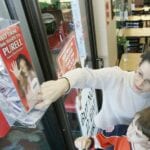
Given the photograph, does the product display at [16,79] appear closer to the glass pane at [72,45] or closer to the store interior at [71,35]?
the store interior at [71,35]

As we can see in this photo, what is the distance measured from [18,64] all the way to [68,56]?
0.86 metres

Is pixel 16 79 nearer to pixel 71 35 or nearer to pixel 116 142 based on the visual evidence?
pixel 116 142

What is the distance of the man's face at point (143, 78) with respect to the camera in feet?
3.21

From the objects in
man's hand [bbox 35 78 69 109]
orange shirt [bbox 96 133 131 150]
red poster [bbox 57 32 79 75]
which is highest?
man's hand [bbox 35 78 69 109]

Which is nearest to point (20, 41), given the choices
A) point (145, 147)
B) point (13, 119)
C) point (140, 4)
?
point (13, 119)

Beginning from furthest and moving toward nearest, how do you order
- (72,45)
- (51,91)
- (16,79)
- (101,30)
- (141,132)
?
1. (101,30)
2. (72,45)
3. (141,132)
4. (51,91)
5. (16,79)

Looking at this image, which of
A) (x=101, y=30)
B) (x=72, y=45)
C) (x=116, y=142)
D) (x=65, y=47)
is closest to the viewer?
(x=116, y=142)

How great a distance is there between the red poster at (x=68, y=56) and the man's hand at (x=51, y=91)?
0.48 m

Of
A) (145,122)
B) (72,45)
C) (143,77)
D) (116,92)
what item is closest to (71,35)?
(72,45)

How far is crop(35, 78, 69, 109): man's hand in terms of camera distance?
2.26 ft

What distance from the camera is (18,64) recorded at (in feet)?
1.94

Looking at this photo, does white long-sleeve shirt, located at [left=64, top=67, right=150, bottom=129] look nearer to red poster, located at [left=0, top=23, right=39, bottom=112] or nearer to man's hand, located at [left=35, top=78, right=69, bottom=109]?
man's hand, located at [left=35, top=78, right=69, bottom=109]

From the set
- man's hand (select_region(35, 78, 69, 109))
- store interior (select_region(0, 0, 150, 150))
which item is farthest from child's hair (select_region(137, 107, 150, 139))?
store interior (select_region(0, 0, 150, 150))

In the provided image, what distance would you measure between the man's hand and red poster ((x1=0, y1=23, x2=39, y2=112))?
1.2 inches
